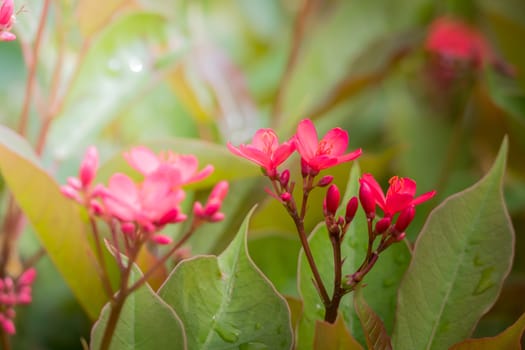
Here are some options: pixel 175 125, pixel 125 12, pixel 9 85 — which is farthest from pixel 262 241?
pixel 9 85

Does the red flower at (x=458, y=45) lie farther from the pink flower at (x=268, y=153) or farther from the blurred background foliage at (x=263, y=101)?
the pink flower at (x=268, y=153)

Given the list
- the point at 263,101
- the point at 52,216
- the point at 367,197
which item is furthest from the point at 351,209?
the point at 263,101

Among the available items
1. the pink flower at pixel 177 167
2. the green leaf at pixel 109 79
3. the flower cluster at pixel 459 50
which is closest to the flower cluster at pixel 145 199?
the pink flower at pixel 177 167

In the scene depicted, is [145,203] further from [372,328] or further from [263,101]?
[263,101]

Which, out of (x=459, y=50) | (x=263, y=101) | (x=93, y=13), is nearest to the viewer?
(x=93, y=13)

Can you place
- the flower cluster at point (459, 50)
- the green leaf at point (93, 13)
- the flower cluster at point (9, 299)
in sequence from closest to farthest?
the flower cluster at point (9, 299), the green leaf at point (93, 13), the flower cluster at point (459, 50)

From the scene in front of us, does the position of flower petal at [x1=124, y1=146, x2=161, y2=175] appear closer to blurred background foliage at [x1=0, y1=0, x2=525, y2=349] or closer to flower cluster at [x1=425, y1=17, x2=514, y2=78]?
blurred background foliage at [x1=0, y1=0, x2=525, y2=349]

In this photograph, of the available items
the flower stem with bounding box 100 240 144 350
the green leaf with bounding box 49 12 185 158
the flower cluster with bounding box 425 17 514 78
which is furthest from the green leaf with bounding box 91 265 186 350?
the flower cluster with bounding box 425 17 514 78
